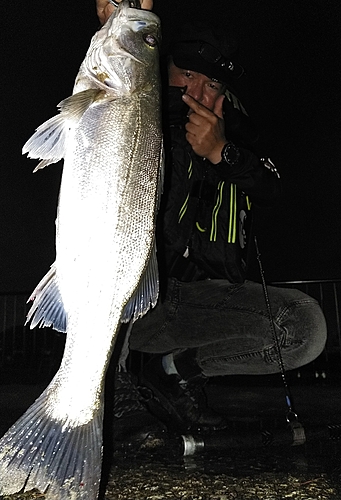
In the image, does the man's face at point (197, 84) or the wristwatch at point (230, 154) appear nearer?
the wristwatch at point (230, 154)

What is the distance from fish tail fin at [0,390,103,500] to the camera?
1334 millimetres

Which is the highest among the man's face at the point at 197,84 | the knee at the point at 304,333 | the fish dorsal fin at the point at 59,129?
the man's face at the point at 197,84

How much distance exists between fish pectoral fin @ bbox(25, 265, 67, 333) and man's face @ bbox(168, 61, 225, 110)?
209 cm

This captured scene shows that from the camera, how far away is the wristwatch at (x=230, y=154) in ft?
9.81

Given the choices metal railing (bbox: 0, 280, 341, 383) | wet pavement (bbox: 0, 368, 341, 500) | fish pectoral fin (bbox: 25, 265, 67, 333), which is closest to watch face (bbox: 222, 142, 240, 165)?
wet pavement (bbox: 0, 368, 341, 500)

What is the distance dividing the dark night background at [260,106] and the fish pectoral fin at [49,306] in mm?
6627

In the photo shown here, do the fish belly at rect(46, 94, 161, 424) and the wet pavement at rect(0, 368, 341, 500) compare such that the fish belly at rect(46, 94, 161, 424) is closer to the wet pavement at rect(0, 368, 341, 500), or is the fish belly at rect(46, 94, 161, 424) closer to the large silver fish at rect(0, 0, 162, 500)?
the large silver fish at rect(0, 0, 162, 500)

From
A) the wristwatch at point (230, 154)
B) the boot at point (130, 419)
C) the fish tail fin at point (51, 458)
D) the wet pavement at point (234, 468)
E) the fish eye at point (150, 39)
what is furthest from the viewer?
the wristwatch at point (230, 154)

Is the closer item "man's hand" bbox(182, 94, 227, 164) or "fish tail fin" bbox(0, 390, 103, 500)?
"fish tail fin" bbox(0, 390, 103, 500)

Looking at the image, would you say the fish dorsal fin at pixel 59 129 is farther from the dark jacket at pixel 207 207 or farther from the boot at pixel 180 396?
the boot at pixel 180 396

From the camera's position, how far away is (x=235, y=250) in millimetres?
3172

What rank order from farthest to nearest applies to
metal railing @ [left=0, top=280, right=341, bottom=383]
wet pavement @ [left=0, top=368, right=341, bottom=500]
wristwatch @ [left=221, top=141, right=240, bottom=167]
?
1. metal railing @ [left=0, top=280, right=341, bottom=383]
2. wristwatch @ [left=221, top=141, right=240, bottom=167]
3. wet pavement @ [left=0, top=368, right=341, bottom=500]

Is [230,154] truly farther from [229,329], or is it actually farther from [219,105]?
[229,329]

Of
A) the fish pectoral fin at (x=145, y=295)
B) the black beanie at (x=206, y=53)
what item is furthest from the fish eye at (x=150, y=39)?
the black beanie at (x=206, y=53)
